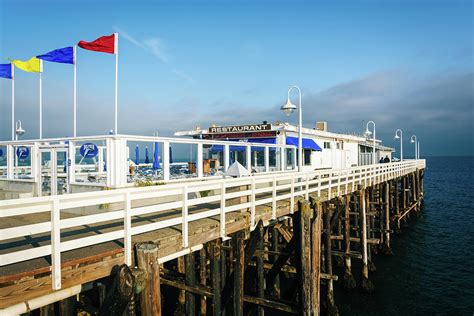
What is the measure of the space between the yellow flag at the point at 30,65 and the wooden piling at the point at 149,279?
14505 millimetres

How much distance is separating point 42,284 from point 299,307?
527 cm

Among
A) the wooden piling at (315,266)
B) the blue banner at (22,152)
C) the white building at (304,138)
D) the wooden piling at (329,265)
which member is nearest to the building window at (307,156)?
the white building at (304,138)

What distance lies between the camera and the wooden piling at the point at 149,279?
467 cm

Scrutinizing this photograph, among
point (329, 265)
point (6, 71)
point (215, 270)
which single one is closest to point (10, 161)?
point (6, 71)

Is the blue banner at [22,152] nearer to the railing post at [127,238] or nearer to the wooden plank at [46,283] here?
the railing post at [127,238]

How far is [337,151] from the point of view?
27.2 m

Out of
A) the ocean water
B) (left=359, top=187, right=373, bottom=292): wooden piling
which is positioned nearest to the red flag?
(left=359, top=187, right=373, bottom=292): wooden piling

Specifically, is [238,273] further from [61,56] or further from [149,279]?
[61,56]

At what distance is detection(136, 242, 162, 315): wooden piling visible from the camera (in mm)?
4672

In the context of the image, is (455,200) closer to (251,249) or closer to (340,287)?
(340,287)

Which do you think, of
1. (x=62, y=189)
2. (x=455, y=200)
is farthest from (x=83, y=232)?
(x=455, y=200)

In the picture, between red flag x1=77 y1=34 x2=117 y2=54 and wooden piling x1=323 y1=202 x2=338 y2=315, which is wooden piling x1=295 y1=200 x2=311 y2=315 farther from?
red flag x1=77 y1=34 x2=117 y2=54

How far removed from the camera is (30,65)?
16.0 metres

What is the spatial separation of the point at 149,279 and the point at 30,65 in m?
15.4
